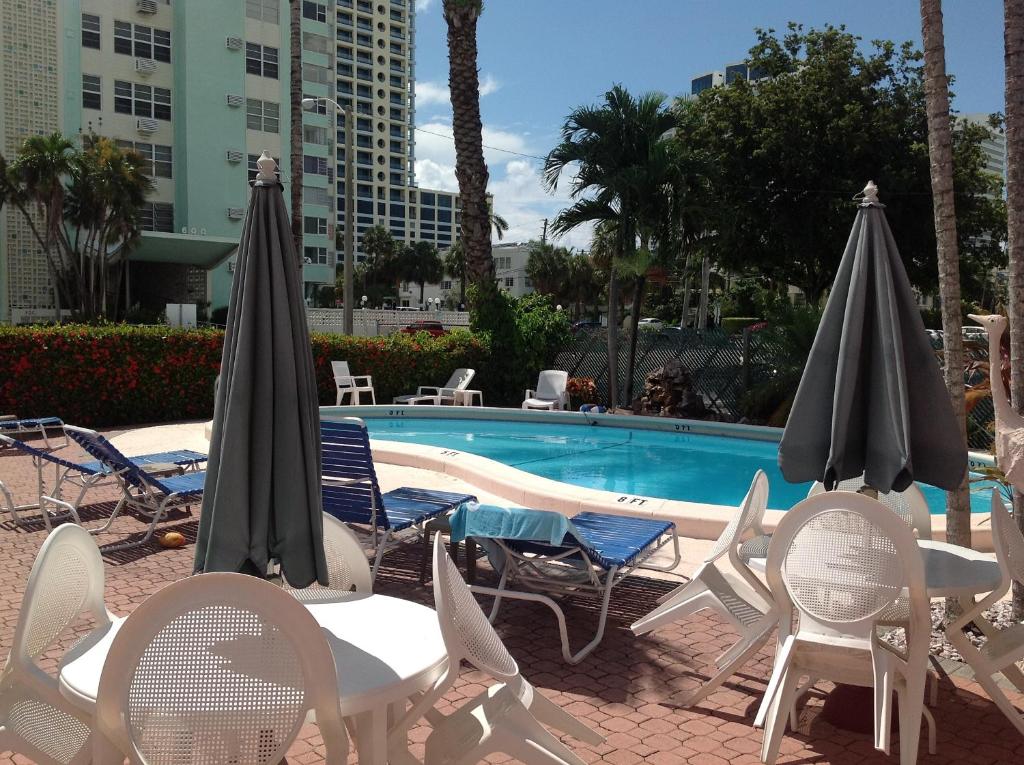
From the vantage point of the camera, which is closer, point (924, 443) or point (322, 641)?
point (322, 641)

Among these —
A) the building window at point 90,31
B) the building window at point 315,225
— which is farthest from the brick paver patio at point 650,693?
the building window at point 315,225

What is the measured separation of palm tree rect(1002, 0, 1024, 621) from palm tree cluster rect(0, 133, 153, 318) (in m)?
30.4

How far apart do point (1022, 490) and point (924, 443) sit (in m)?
0.64

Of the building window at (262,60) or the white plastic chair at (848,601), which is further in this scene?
the building window at (262,60)

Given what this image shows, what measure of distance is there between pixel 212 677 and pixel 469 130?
15.5 metres

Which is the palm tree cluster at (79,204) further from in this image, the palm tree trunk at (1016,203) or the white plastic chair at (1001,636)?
the white plastic chair at (1001,636)

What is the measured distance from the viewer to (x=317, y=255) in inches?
1938

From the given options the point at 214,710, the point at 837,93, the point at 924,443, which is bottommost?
the point at 214,710

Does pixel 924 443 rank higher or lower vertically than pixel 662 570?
higher

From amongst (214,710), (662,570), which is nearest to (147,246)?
(662,570)

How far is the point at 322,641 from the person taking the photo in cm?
215

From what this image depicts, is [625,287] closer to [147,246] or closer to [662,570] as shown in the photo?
[147,246]

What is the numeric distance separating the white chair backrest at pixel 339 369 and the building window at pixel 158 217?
82.8 ft

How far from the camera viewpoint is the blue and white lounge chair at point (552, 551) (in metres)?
4.41
